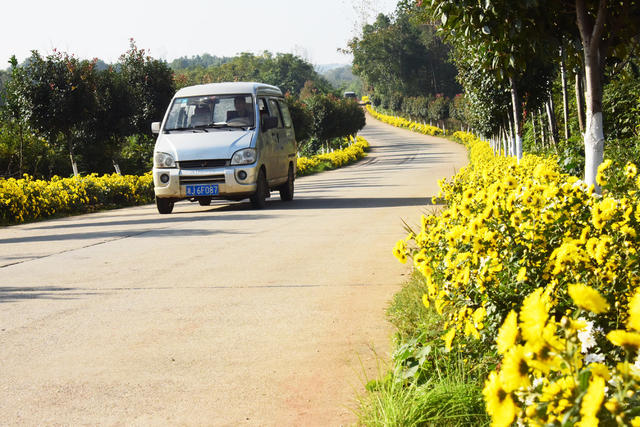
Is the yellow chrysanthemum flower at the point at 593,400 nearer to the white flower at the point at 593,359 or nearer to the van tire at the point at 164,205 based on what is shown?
the white flower at the point at 593,359

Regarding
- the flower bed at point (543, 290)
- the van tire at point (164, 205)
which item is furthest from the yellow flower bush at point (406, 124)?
the flower bed at point (543, 290)

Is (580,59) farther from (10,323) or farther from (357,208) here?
(10,323)

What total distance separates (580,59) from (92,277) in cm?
660

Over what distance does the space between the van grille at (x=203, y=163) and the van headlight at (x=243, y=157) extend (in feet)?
0.47

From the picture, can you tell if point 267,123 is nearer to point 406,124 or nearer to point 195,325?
point 195,325

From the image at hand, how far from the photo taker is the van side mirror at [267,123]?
14.1 metres

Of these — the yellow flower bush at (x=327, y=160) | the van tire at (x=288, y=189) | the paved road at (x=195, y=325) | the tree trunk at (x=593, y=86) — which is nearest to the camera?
the paved road at (x=195, y=325)

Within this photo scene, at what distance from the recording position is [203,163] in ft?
44.5

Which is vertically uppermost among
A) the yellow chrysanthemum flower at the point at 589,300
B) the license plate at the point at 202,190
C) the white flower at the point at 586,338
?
the yellow chrysanthemum flower at the point at 589,300

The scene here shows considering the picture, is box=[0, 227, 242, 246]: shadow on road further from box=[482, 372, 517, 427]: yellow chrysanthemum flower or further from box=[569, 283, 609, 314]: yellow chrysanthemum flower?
box=[569, 283, 609, 314]: yellow chrysanthemum flower

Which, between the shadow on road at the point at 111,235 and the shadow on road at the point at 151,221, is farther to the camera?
the shadow on road at the point at 151,221

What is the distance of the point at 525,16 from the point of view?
8.66 metres

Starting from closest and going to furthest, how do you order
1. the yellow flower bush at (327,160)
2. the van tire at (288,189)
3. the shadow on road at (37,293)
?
the shadow on road at (37,293) < the van tire at (288,189) < the yellow flower bush at (327,160)

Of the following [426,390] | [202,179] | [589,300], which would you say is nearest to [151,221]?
[202,179]
